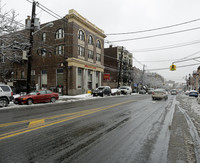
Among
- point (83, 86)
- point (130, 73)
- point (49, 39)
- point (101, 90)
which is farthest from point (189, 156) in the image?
point (130, 73)

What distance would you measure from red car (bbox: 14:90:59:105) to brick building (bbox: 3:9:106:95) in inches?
413

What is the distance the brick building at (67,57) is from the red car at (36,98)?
34.4 ft

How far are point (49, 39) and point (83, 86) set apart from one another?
11975 mm

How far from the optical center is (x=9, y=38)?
14984 mm

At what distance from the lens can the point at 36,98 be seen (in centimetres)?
1420

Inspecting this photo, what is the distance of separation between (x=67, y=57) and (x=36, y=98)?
1395cm

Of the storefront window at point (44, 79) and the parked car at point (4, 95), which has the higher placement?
the storefront window at point (44, 79)

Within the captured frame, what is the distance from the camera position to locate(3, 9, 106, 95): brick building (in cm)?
2681

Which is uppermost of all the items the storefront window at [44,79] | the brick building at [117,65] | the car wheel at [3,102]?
the brick building at [117,65]

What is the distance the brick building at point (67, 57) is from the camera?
26.8 meters

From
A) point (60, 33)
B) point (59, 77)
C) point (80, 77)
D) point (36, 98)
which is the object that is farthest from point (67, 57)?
point (36, 98)

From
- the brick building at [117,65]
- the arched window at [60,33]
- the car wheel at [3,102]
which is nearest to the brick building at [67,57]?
the arched window at [60,33]

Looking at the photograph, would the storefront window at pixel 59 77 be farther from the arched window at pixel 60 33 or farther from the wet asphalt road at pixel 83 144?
the wet asphalt road at pixel 83 144

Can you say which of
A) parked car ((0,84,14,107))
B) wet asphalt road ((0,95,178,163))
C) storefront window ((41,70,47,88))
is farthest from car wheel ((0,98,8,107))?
storefront window ((41,70,47,88))
